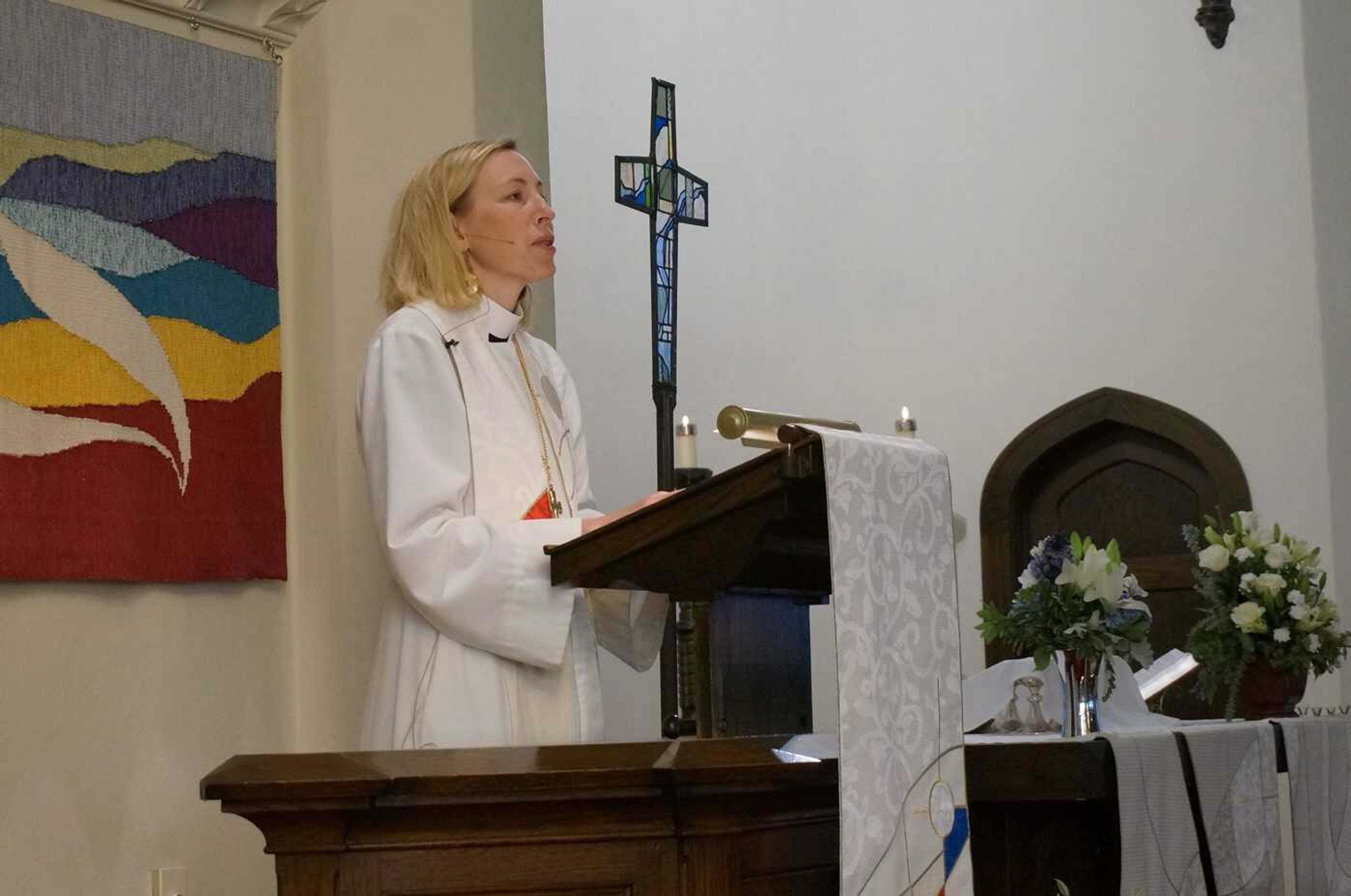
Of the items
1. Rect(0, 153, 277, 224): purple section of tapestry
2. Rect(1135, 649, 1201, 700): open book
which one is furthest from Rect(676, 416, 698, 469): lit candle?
Rect(1135, 649, 1201, 700): open book

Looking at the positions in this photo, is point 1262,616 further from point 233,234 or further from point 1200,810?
point 233,234

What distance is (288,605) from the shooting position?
12.3 ft

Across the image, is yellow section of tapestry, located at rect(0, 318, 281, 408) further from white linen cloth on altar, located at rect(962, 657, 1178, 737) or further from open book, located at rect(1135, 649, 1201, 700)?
open book, located at rect(1135, 649, 1201, 700)

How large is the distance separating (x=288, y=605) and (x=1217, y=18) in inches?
221

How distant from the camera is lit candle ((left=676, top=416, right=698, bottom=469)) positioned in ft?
9.41

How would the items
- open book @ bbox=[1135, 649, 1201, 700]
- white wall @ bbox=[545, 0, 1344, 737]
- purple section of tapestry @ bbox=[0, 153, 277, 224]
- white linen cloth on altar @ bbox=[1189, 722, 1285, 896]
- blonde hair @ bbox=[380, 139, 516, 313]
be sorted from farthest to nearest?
1. white wall @ bbox=[545, 0, 1344, 737]
2. open book @ bbox=[1135, 649, 1201, 700]
3. purple section of tapestry @ bbox=[0, 153, 277, 224]
4. white linen cloth on altar @ bbox=[1189, 722, 1285, 896]
5. blonde hair @ bbox=[380, 139, 516, 313]

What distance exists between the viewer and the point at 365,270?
3.77 metres

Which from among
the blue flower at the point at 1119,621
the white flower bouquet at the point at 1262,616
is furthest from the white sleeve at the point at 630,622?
the white flower bouquet at the point at 1262,616

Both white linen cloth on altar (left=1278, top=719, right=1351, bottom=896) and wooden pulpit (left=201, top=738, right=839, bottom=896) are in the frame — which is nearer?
wooden pulpit (left=201, top=738, right=839, bottom=896)

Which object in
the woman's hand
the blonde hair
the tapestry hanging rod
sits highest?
the tapestry hanging rod

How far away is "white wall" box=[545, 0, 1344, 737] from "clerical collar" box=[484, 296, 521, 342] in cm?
466

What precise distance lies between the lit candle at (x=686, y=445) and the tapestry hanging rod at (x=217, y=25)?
1527mm

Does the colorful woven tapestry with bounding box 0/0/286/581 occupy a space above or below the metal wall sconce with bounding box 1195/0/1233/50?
below

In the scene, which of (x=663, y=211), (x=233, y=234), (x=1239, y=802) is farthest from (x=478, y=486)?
(x=663, y=211)
